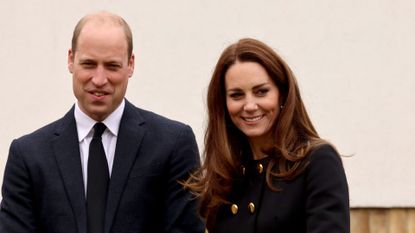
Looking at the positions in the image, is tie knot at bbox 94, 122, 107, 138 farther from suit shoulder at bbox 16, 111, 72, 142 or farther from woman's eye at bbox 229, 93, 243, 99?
woman's eye at bbox 229, 93, 243, 99

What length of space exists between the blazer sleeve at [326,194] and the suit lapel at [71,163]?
1025 millimetres

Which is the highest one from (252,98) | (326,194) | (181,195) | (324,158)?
(252,98)

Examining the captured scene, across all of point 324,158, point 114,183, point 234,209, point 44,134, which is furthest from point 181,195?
point 324,158

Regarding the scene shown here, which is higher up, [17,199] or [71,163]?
[71,163]

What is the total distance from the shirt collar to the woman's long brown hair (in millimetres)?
489

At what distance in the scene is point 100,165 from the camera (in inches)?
183

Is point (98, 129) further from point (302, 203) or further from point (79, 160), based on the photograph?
point (302, 203)

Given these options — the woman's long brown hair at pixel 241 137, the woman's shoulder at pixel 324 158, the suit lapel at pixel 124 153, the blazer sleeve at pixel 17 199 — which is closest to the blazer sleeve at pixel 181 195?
the suit lapel at pixel 124 153

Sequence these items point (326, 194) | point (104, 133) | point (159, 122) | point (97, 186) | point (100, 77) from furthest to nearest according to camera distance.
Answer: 1. point (159, 122)
2. point (104, 133)
3. point (97, 186)
4. point (100, 77)
5. point (326, 194)

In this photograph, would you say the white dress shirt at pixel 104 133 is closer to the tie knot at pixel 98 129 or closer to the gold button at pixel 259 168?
the tie knot at pixel 98 129

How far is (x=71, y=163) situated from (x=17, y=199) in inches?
9.9

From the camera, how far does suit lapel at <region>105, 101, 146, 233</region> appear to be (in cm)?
460

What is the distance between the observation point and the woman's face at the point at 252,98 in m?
4.08

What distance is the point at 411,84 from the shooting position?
743 centimetres
